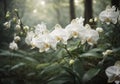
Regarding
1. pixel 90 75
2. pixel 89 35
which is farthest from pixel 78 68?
pixel 89 35

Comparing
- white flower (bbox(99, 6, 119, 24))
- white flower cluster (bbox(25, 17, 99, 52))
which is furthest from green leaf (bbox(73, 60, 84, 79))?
white flower (bbox(99, 6, 119, 24))

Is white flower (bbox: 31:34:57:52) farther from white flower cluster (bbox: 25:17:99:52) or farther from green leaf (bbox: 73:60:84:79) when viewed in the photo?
green leaf (bbox: 73:60:84:79)

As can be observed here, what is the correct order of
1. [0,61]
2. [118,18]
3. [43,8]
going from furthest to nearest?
1. [43,8]
2. [0,61]
3. [118,18]

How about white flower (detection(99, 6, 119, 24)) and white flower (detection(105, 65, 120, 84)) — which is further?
white flower (detection(99, 6, 119, 24))

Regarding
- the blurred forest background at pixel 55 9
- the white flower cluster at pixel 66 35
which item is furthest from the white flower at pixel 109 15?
the blurred forest background at pixel 55 9

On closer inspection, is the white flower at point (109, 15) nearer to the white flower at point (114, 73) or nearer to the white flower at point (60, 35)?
the white flower at point (60, 35)

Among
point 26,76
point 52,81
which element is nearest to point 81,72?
point 52,81

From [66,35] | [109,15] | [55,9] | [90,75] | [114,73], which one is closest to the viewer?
[114,73]

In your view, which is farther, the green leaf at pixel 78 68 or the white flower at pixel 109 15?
the white flower at pixel 109 15

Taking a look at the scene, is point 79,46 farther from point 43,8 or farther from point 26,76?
point 43,8

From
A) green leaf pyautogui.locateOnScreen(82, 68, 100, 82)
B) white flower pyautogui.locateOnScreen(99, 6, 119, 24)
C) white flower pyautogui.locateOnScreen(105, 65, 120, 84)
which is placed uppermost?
white flower pyautogui.locateOnScreen(99, 6, 119, 24)

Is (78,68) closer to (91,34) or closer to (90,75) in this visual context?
(90,75)
